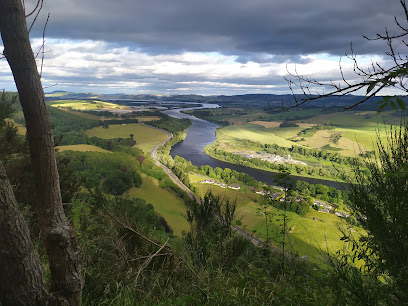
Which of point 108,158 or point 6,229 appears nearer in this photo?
point 6,229

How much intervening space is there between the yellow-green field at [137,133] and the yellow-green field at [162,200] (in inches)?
1213

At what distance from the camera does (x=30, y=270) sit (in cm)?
205

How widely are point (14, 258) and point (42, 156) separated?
2.83ft

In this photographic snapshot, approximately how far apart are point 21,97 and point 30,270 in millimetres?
1429

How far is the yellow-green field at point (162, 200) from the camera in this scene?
3477 cm

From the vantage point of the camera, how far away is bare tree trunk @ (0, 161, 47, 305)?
194 cm

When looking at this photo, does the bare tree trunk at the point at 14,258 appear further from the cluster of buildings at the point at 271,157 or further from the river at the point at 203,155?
the cluster of buildings at the point at 271,157

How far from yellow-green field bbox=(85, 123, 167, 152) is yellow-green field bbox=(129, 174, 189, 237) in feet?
101

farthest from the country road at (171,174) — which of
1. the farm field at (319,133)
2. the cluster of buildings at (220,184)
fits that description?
the farm field at (319,133)

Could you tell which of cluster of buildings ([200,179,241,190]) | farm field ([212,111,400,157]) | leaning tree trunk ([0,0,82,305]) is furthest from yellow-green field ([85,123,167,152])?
leaning tree trunk ([0,0,82,305])

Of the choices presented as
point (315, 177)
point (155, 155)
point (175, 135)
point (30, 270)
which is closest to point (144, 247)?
point (30, 270)

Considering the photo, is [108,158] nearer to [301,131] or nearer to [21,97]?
[21,97]

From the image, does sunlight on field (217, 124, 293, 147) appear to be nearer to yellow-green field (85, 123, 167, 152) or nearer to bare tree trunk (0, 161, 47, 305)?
yellow-green field (85, 123, 167, 152)

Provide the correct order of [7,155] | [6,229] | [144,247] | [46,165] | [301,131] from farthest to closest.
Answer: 1. [301,131]
2. [7,155]
3. [144,247]
4. [46,165]
5. [6,229]
